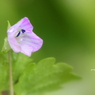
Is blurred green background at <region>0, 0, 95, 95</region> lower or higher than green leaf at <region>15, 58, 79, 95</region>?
higher

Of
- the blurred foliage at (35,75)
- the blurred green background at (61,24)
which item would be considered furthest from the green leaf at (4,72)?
the blurred green background at (61,24)

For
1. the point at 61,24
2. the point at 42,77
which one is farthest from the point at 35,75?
the point at 61,24

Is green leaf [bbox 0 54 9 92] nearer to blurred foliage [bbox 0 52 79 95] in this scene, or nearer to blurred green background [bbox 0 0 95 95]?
blurred foliage [bbox 0 52 79 95]

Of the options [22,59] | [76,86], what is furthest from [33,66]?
[76,86]

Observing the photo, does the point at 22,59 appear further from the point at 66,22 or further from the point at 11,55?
the point at 66,22

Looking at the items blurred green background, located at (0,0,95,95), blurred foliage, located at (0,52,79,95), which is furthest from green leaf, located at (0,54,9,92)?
blurred green background, located at (0,0,95,95)

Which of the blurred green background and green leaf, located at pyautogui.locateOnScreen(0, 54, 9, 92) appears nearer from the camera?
green leaf, located at pyautogui.locateOnScreen(0, 54, 9, 92)
